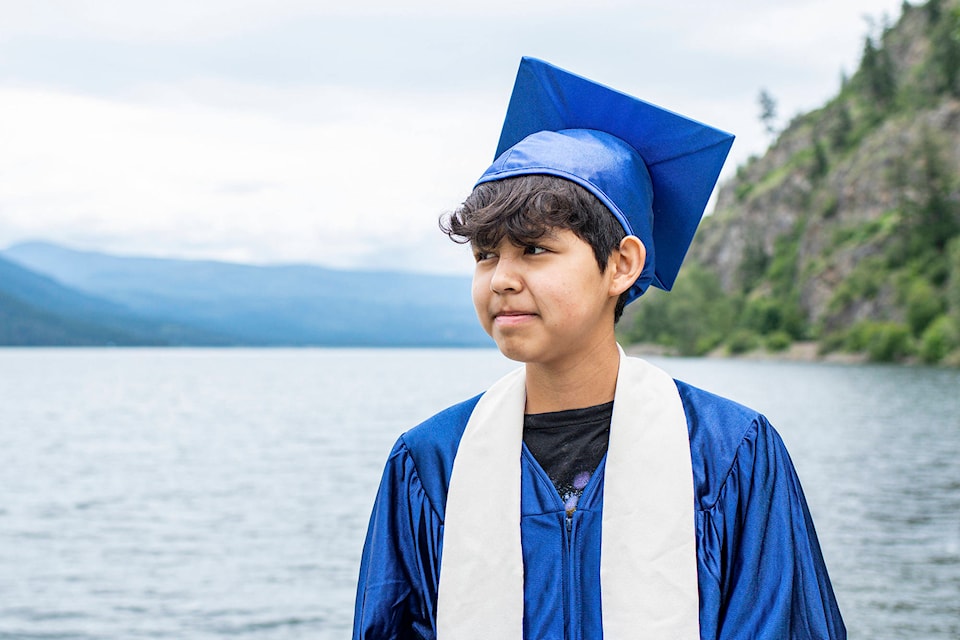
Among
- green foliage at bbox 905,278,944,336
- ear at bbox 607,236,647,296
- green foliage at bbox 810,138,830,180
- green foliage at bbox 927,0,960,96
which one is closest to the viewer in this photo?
ear at bbox 607,236,647,296

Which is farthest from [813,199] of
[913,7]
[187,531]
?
[187,531]

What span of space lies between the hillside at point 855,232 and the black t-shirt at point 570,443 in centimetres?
7403

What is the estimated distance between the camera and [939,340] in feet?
250

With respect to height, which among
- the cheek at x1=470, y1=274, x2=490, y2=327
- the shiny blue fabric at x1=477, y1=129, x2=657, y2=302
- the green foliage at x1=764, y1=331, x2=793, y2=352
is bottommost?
the cheek at x1=470, y1=274, x2=490, y2=327

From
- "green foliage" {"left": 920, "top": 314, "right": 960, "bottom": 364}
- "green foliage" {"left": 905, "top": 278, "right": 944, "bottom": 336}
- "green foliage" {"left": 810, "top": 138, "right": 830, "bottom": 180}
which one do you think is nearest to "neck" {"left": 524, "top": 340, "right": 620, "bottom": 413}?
"green foliage" {"left": 920, "top": 314, "right": 960, "bottom": 364}

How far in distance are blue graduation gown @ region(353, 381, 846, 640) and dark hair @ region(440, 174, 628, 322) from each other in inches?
17.8

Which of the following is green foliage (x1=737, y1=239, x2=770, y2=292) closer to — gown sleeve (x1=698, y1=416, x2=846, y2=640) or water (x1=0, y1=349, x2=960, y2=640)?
water (x1=0, y1=349, x2=960, y2=640)

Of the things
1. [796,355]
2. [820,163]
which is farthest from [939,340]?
[820,163]

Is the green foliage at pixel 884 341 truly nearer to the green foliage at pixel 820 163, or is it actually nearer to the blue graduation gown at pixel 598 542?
the green foliage at pixel 820 163

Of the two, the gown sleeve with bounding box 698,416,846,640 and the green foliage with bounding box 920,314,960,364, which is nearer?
the gown sleeve with bounding box 698,416,846,640

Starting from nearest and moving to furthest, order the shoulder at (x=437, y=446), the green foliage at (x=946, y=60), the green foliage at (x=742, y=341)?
the shoulder at (x=437, y=446), the green foliage at (x=946, y=60), the green foliage at (x=742, y=341)

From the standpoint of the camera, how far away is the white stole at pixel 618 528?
2.54 m

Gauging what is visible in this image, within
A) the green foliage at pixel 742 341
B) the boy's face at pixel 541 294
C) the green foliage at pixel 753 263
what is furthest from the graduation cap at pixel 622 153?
the green foliage at pixel 753 263

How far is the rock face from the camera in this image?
3649 inches
